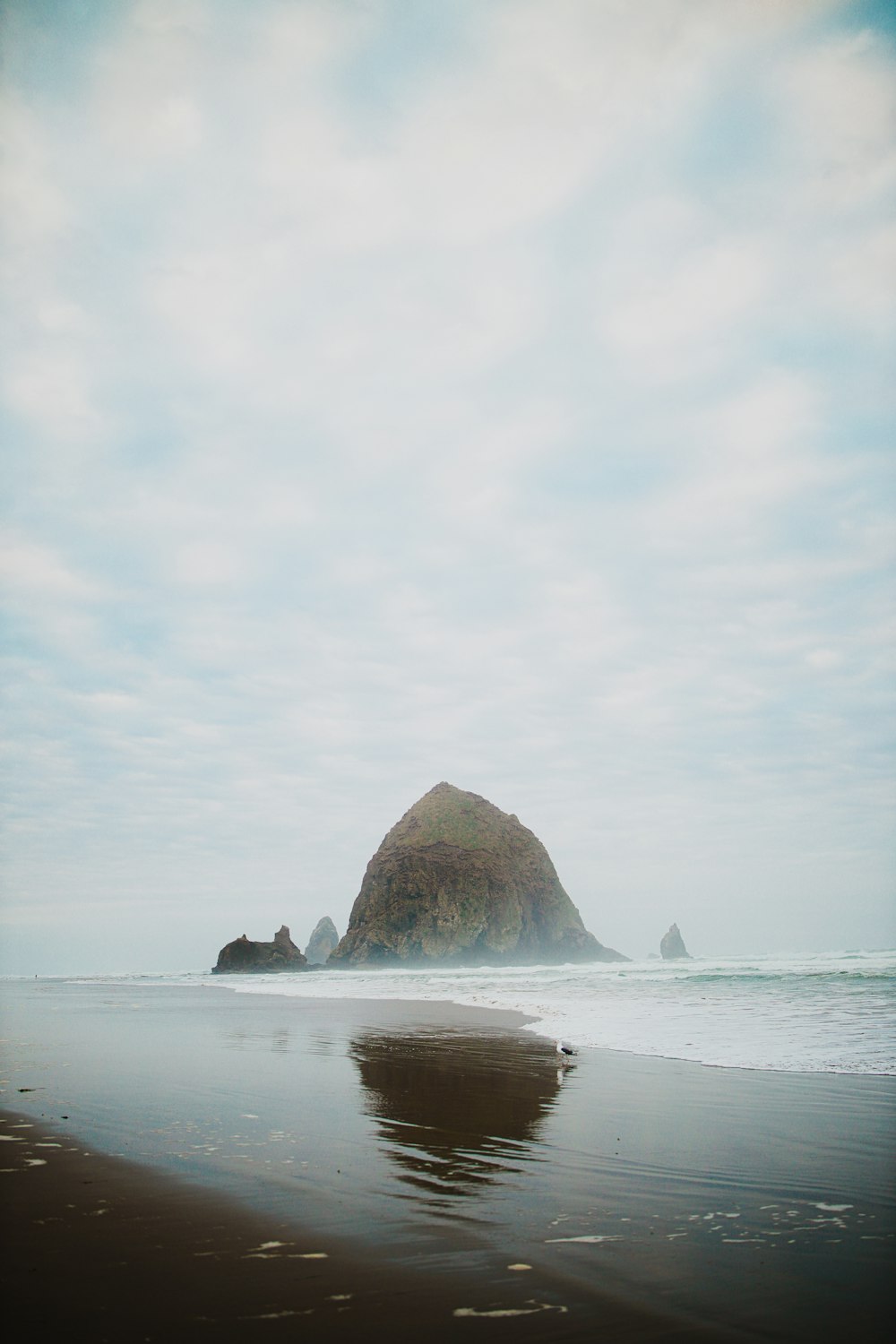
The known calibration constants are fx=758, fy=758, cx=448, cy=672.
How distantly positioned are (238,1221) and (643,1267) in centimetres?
253

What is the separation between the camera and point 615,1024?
58.9 feet

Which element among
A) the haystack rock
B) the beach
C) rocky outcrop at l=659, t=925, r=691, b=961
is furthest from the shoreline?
rocky outcrop at l=659, t=925, r=691, b=961

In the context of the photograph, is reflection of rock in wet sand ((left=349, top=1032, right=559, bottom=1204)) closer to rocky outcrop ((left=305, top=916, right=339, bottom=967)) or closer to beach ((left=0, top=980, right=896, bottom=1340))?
beach ((left=0, top=980, right=896, bottom=1340))

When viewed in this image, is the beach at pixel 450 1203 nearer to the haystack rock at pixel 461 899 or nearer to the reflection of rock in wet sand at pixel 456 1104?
the reflection of rock in wet sand at pixel 456 1104

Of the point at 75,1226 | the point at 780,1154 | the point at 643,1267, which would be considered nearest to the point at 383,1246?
the point at 643,1267

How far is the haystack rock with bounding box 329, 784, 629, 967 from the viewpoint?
3413 inches

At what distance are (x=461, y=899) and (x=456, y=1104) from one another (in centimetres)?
8303

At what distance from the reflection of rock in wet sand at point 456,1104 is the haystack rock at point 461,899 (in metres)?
74.6

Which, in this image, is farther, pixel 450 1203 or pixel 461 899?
pixel 461 899

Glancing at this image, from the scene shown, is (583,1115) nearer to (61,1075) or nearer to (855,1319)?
(855,1319)

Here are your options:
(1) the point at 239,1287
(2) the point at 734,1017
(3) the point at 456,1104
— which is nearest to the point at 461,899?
(2) the point at 734,1017

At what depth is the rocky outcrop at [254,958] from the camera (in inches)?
3302

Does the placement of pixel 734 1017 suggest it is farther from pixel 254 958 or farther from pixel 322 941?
pixel 322 941

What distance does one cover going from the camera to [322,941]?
469 ft
